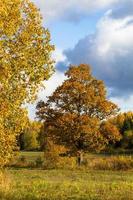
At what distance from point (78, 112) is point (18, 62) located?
160ft

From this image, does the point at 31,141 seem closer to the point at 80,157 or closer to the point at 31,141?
the point at 31,141

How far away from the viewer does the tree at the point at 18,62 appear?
1078 inches

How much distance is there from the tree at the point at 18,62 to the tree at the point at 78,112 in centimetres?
4476

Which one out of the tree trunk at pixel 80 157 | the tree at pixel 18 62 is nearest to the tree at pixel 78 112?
the tree trunk at pixel 80 157

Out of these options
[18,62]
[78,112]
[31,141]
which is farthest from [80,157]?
[31,141]

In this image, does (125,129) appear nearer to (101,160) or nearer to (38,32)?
(101,160)

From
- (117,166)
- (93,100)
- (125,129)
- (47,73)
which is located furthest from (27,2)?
(125,129)

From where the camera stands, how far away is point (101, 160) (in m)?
66.9

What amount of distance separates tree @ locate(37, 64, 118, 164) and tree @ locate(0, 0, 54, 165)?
44.8 metres

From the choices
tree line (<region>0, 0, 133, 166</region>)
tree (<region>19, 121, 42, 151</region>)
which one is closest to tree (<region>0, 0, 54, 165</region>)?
tree line (<region>0, 0, 133, 166</region>)

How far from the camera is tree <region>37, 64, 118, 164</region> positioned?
242ft

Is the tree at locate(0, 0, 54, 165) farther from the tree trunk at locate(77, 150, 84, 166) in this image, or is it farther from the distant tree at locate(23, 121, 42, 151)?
the distant tree at locate(23, 121, 42, 151)

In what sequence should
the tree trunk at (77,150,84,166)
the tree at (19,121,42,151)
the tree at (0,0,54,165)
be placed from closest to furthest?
the tree at (0,0,54,165) → the tree trunk at (77,150,84,166) → the tree at (19,121,42,151)

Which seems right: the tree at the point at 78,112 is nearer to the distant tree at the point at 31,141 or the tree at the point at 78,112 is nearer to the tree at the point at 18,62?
the tree at the point at 18,62
